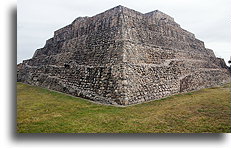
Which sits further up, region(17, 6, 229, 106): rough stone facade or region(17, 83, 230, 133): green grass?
region(17, 6, 229, 106): rough stone facade

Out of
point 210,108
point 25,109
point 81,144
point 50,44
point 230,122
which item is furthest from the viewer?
point 50,44

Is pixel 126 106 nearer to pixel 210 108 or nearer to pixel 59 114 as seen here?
pixel 59 114

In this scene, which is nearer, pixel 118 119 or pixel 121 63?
pixel 118 119

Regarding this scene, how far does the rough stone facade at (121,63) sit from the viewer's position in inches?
431

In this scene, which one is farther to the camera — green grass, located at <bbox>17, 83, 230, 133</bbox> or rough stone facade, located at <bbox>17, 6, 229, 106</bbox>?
rough stone facade, located at <bbox>17, 6, 229, 106</bbox>

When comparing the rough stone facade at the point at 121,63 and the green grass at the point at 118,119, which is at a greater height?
the rough stone facade at the point at 121,63

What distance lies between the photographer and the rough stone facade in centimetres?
1094

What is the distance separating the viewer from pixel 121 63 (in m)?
11.3

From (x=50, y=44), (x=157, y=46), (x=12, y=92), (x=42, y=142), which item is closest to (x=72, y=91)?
(x=12, y=92)

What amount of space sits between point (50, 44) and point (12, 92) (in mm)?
16827

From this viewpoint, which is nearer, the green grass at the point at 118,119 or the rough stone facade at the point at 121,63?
the green grass at the point at 118,119

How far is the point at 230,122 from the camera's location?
22.3 ft

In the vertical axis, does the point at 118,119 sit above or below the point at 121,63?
below
